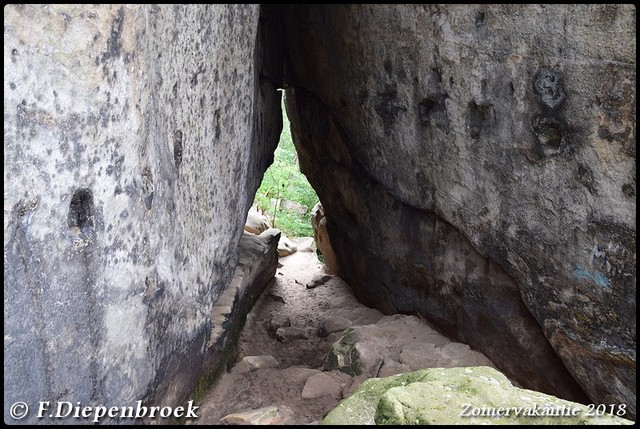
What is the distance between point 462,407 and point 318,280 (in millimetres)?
6544

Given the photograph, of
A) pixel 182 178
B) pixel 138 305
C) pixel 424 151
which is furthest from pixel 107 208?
pixel 424 151

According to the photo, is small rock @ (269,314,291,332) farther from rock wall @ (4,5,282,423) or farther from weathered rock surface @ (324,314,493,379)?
rock wall @ (4,5,282,423)

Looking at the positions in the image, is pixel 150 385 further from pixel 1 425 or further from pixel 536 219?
pixel 536 219

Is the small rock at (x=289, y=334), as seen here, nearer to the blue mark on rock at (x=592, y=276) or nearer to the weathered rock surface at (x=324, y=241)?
the weathered rock surface at (x=324, y=241)

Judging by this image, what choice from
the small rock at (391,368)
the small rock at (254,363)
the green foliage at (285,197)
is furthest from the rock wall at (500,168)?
the green foliage at (285,197)

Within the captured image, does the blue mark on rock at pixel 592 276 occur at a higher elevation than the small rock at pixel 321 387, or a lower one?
higher

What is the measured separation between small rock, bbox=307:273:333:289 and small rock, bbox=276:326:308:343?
1912mm

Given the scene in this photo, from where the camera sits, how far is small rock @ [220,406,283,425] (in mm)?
4770

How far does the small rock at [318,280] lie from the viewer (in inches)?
382

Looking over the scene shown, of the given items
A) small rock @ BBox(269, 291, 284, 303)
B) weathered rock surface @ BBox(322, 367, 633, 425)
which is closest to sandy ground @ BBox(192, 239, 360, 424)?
small rock @ BBox(269, 291, 284, 303)

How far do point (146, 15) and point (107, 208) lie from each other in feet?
3.93

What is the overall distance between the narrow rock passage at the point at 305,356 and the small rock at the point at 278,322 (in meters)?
0.01

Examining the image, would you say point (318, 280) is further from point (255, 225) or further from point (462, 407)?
point (462, 407)

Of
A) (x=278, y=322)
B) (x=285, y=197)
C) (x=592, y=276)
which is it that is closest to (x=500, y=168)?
(x=592, y=276)
